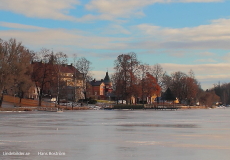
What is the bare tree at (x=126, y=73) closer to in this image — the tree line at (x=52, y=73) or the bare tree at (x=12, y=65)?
the tree line at (x=52, y=73)

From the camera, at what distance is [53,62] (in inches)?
3241

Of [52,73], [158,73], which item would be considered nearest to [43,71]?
[52,73]

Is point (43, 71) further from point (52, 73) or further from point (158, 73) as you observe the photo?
point (158, 73)

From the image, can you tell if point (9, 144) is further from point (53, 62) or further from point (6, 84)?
point (53, 62)

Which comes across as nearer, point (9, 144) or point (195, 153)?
point (195, 153)

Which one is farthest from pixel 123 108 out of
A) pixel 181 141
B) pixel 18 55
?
pixel 181 141

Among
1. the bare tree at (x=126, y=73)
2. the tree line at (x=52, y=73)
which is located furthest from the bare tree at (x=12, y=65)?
the bare tree at (x=126, y=73)

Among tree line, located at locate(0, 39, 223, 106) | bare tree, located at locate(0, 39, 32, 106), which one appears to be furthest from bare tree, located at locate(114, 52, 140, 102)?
bare tree, located at locate(0, 39, 32, 106)

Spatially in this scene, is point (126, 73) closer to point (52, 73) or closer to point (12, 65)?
point (52, 73)

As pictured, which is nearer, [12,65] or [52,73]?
[12,65]

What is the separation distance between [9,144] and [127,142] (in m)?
5.45

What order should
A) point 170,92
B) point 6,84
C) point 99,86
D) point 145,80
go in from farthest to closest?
point 99,86 → point 170,92 → point 145,80 → point 6,84

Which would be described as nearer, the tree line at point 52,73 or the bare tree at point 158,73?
the tree line at point 52,73

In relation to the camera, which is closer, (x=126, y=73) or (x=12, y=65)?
(x=12, y=65)
